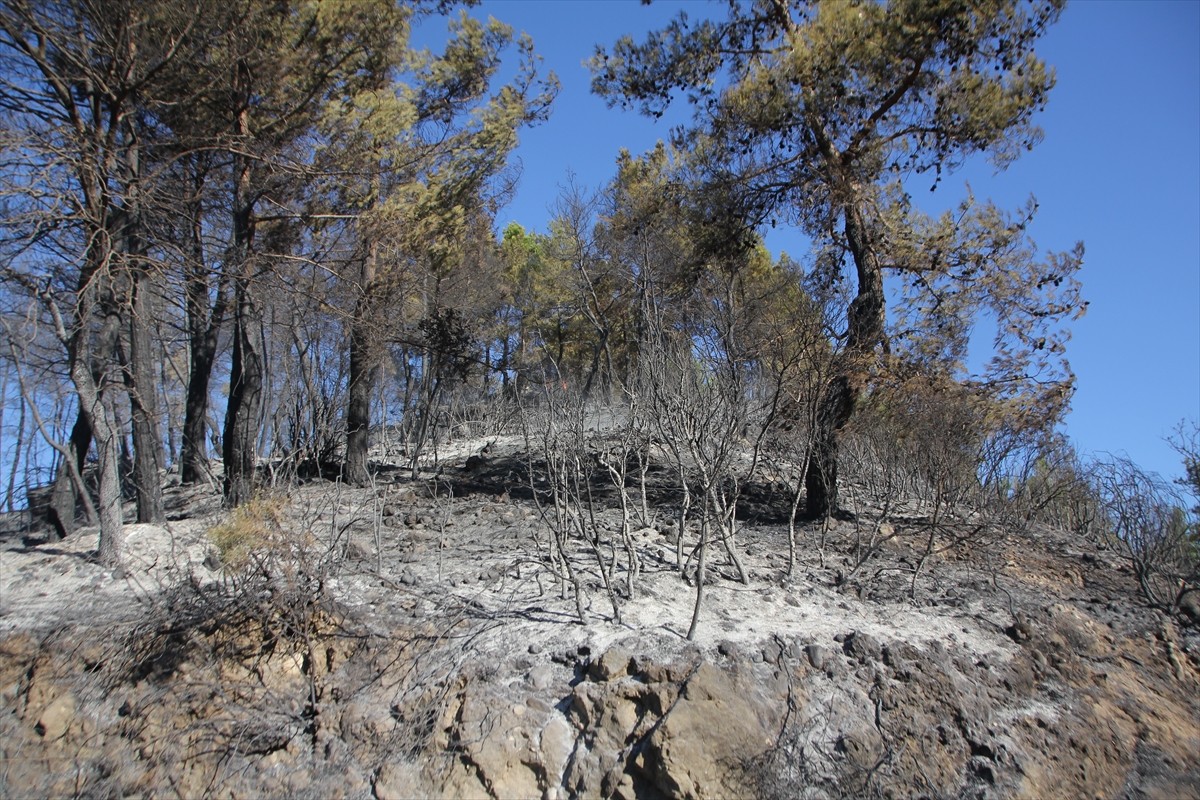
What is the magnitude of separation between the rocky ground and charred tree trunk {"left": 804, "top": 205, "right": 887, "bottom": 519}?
66.7 inches

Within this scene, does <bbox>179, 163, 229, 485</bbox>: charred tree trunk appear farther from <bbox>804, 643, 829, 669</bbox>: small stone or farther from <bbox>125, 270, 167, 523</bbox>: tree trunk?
<bbox>804, 643, 829, 669</bbox>: small stone

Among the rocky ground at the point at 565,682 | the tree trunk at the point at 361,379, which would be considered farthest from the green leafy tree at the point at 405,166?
the rocky ground at the point at 565,682

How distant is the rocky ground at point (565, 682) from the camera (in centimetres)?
514

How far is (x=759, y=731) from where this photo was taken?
204 inches

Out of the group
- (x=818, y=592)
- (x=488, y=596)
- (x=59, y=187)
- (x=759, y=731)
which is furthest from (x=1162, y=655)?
(x=59, y=187)

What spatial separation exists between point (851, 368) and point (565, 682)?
4764 mm

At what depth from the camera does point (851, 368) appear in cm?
870

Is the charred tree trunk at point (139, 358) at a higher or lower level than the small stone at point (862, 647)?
higher

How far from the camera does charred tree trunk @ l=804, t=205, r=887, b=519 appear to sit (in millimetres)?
8695

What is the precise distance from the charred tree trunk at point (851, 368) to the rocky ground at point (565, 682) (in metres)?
1.69

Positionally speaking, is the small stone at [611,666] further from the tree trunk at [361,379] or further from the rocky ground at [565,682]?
the tree trunk at [361,379]

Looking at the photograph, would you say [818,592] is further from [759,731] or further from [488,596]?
[488,596]

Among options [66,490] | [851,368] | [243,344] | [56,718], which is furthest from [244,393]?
[851,368]

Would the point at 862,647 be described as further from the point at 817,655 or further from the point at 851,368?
the point at 851,368
